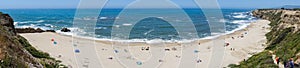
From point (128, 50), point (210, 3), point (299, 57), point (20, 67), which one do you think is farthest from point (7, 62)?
point (128, 50)

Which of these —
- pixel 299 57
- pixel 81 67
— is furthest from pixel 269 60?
pixel 81 67

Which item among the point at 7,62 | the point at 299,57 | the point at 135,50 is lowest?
the point at 135,50

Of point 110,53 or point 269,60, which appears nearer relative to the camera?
point 269,60

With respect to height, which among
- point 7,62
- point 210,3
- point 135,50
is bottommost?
point 135,50

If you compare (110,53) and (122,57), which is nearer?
(122,57)

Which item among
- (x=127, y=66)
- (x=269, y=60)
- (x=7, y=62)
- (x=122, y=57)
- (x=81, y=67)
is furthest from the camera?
(x=122, y=57)

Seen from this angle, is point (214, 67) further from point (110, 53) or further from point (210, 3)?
→ point (110, 53)

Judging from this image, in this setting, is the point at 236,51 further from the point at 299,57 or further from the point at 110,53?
the point at 299,57

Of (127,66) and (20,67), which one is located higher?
(20,67)

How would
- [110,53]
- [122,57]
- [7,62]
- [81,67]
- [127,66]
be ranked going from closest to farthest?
[7,62]
[81,67]
[127,66]
[122,57]
[110,53]
